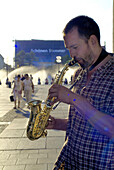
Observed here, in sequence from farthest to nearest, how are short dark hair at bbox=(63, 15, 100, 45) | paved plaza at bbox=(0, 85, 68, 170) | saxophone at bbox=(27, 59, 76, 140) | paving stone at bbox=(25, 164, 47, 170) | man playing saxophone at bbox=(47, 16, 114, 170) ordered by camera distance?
paved plaza at bbox=(0, 85, 68, 170)
paving stone at bbox=(25, 164, 47, 170)
saxophone at bbox=(27, 59, 76, 140)
short dark hair at bbox=(63, 15, 100, 45)
man playing saxophone at bbox=(47, 16, 114, 170)

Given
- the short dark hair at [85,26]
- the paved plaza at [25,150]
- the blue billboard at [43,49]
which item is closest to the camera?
the short dark hair at [85,26]

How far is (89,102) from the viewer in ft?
4.32

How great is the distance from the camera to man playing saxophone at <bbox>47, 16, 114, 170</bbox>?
1302 millimetres

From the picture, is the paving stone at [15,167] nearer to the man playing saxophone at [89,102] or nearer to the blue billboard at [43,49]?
the man playing saxophone at [89,102]

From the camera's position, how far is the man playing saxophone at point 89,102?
4.27 feet

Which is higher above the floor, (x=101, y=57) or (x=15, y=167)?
(x=101, y=57)

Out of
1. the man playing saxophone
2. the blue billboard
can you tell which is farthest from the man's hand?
the blue billboard

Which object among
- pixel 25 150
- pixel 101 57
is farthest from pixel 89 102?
pixel 25 150

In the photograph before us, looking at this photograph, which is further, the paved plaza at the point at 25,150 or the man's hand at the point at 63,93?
the paved plaza at the point at 25,150

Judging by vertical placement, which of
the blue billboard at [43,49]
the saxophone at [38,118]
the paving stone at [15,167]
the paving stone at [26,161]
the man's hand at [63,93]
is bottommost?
the paving stone at [15,167]

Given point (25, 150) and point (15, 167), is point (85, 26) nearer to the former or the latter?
point (15, 167)

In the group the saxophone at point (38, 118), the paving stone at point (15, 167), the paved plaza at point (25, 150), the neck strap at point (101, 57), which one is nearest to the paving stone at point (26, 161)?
the paved plaza at point (25, 150)

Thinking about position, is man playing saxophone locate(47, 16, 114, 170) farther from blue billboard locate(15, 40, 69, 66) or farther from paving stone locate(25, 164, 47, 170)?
blue billboard locate(15, 40, 69, 66)

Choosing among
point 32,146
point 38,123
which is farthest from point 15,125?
point 38,123
